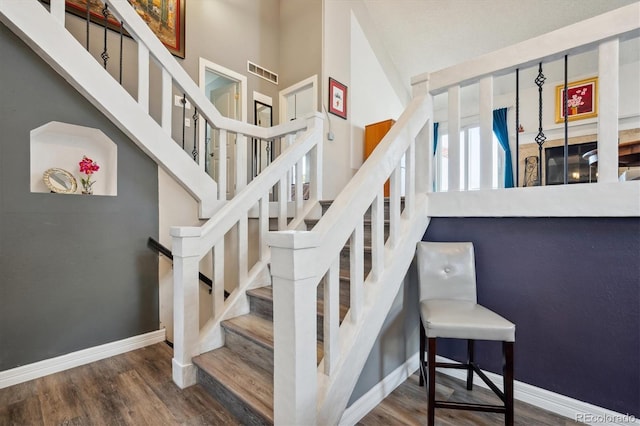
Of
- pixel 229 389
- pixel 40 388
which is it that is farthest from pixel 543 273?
pixel 40 388

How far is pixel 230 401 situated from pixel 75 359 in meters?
1.36

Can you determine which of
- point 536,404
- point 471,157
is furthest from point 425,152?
point 471,157

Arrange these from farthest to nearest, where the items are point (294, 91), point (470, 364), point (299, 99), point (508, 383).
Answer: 1. point (299, 99)
2. point (294, 91)
3. point (470, 364)
4. point (508, 383)

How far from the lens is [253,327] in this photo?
6.39ft

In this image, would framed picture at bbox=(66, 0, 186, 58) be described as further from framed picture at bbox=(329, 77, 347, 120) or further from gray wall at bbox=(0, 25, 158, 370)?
framed picture at bbox=(329, 77, 347, 120)

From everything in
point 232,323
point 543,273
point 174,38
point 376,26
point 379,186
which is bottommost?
point 232,323

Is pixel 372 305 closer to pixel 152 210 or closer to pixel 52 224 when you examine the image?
pixel 152 210

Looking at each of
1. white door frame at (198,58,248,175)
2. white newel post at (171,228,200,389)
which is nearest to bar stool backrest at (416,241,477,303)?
white newel post at (171,228,200,389)

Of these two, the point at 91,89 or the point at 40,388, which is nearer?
the point at 40,388

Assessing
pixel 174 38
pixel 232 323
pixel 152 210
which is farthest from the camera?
pixel 174 38

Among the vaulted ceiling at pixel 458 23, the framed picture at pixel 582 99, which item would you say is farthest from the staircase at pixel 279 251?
the framed picture at pixel 582 99

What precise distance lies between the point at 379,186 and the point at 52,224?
88.6 inches

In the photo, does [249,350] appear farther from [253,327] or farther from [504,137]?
[504,137]

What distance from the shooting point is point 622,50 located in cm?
412
